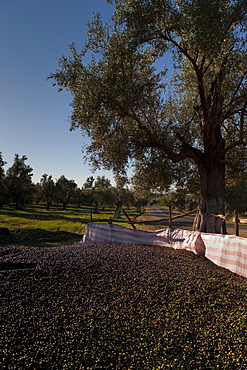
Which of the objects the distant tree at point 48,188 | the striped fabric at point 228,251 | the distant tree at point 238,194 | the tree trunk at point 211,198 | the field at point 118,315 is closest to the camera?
the field at point 118,315

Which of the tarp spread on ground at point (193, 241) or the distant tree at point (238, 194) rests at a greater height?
the distant tree at point (238, 194)

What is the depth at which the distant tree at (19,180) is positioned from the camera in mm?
51500

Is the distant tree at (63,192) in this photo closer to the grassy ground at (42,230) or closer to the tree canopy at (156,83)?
the grassy ground at (42,230)

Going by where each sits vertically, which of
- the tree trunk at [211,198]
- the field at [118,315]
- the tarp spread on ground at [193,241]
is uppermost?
the tree trunk at [211,198]

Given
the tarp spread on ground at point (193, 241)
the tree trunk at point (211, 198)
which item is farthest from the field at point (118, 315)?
the tree trunk at point (211, 198)

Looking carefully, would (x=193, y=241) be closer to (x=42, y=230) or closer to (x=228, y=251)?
(x=228, y=251)

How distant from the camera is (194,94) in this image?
14.8 m

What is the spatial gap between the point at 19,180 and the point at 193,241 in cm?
4955

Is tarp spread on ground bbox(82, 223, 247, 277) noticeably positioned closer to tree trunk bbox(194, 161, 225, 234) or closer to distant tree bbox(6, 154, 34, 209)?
tree trunk bbox(194, 161, 225, 234)

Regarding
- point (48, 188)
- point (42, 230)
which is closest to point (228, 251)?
point (42, 230)

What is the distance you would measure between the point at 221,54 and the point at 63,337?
12932 mm

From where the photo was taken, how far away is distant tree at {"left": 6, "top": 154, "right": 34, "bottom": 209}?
51500 millimetres

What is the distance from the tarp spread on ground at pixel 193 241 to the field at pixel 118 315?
1.86 feet

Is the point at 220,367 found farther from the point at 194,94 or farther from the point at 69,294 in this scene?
the point at 194,94
